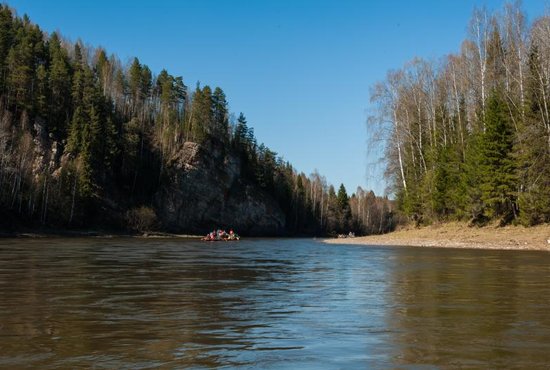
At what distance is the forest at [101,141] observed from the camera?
268 ft

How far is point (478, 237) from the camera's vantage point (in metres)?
45.3

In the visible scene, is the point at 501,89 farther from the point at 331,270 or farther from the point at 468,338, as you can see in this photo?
the point at 468,338

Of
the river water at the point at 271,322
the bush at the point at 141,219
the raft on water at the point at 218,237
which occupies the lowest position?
the river water at the point at 271,322

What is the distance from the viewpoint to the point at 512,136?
47281 millimetres

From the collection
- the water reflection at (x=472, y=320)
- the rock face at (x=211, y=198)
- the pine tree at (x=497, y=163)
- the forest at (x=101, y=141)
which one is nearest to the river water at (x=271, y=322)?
the water reflection at (x=472, y=320)

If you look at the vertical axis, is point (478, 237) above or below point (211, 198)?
below

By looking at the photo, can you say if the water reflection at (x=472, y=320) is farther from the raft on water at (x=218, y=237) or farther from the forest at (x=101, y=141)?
the forest at (x=101, y=141)

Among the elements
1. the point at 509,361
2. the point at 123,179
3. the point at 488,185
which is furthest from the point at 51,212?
the point at 509,361

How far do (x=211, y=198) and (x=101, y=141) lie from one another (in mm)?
29615

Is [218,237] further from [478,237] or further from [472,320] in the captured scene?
[472,320]

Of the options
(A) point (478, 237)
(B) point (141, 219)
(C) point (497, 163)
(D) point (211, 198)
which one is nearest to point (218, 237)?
(A) point (478, 237)

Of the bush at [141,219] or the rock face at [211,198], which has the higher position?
the rock face at [211,198]

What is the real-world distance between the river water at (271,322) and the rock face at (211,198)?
92878 mm

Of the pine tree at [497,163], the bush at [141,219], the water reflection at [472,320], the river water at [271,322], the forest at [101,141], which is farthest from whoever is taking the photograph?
the bush at [141,219]
